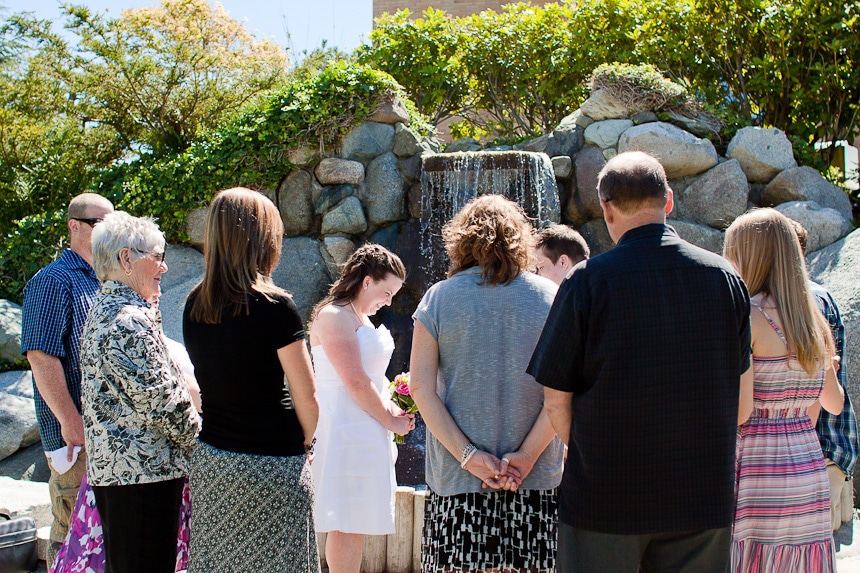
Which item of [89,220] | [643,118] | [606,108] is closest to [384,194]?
[606,108]

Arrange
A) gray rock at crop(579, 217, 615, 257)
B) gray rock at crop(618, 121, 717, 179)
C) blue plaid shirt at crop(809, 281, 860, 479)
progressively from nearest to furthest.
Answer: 1. blue plaid shirt at crop(809, 281, 860, 479)
2. gray rock at crop(618, 121, 717, 179)
3. gray rock at crop(579, 217, 615, 257)

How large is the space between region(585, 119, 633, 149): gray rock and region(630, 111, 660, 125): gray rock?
0.07 meters

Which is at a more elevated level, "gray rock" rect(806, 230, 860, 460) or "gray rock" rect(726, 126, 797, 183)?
"gray rock" rect(726, 126, 797, 183)

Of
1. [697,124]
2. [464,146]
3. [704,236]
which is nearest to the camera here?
[704,236]

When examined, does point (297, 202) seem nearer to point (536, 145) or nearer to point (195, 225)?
point (195, 225)

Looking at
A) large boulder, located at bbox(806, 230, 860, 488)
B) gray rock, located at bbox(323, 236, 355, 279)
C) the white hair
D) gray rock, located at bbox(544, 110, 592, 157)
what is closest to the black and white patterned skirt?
the white hair

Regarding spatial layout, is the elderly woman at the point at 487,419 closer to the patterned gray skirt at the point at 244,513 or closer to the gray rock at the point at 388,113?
the patterned gray skirt at the point at 244,513

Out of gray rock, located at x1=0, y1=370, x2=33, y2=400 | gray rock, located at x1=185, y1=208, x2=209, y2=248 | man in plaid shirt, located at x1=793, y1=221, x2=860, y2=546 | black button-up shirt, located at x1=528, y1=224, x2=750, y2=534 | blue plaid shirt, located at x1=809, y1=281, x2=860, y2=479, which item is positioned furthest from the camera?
gray rock, located at x1=185, y1=208, x2=209, y2=248

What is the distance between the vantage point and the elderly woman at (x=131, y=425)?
289cm

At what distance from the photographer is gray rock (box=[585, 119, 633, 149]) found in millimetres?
9106

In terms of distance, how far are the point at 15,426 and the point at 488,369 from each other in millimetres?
6123

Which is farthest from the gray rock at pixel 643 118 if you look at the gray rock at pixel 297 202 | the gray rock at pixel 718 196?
the gray rock at pixel 297 202

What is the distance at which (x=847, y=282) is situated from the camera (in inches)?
258

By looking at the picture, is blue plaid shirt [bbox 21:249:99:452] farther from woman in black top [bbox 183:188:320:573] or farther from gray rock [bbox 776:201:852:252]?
gray rock [bbox 776:201:852:252]
